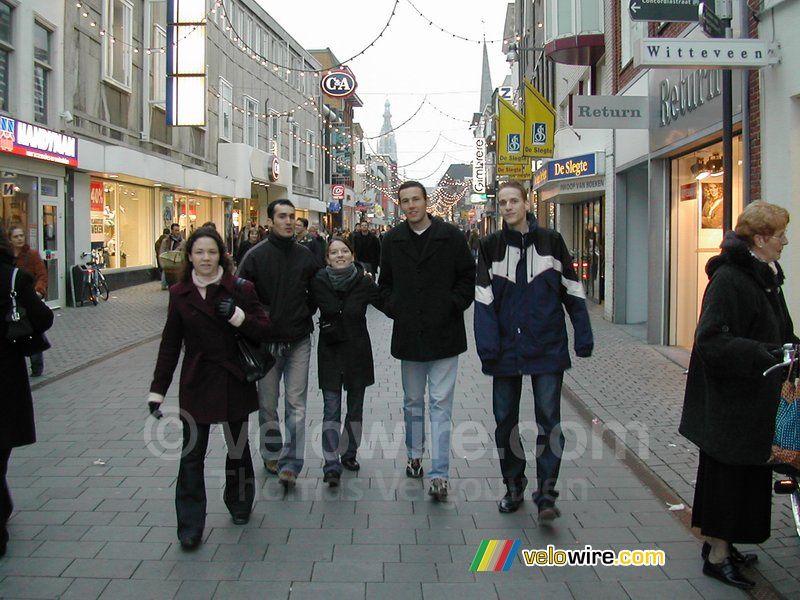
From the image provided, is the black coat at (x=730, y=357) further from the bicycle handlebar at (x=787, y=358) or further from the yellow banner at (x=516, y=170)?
the yellow banner at (x=516, y=170)

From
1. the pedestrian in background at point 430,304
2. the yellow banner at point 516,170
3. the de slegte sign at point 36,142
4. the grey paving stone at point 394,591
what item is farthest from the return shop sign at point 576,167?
the grey paving stone at point 394,591

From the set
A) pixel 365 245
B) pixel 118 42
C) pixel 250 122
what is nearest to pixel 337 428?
pixel 365 245

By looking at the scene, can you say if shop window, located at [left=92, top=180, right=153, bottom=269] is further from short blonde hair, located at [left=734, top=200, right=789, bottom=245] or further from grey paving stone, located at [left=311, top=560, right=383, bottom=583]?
short blonde hair, located at [left=734, top=200, right=789, bottom=245]

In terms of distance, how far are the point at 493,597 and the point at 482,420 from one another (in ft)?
12.6

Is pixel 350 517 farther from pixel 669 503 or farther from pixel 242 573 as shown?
pixel 669 503

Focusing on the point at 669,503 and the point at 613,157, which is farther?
the point at 613,157

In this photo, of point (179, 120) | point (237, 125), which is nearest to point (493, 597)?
point (179, 120)

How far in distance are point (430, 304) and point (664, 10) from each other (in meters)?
4.79

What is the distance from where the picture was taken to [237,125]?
33719mm

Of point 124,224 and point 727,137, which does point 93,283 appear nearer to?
point 124,224

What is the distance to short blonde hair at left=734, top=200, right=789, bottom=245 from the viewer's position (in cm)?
391

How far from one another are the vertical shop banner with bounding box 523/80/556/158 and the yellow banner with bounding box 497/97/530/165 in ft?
3.81

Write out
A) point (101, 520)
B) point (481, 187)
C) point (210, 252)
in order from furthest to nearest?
point (481, 187) → point (101, 520) → point (210, 252)

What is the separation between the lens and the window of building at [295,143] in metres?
43.7
